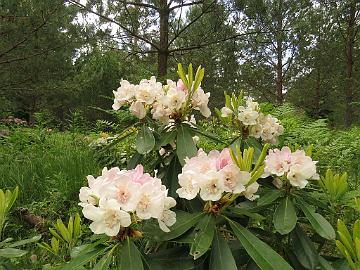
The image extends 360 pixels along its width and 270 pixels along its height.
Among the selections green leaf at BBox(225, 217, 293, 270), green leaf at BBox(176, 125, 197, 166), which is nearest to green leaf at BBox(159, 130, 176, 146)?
green leaf at BBox(176, 125, 197, 166)

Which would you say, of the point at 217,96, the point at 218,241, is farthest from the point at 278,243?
the point at 217,96

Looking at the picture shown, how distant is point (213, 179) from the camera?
918 mm

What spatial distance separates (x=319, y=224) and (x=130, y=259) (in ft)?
1.65

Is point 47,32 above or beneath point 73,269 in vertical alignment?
above

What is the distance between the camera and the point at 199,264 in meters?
0.96

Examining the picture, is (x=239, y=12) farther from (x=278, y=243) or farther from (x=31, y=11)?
(x=278, y=243)

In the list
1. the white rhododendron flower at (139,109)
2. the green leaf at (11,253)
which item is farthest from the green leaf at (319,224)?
the green leaf at (11,253)

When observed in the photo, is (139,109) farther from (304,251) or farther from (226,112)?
(304,251)

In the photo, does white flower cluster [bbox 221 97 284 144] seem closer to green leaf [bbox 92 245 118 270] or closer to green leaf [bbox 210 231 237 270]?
green leaf [bbox 210 231 237 270]

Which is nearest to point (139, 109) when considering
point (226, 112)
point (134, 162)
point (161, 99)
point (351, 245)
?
point (161, 99)

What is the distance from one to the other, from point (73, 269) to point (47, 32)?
7280 millimetres

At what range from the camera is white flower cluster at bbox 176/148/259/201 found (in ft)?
3.01

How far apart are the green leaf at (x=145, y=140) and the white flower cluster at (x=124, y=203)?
1.30ft

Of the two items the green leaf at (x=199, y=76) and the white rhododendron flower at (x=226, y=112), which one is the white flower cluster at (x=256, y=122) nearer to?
the white rhododendron flower at (x=226, y=112)
